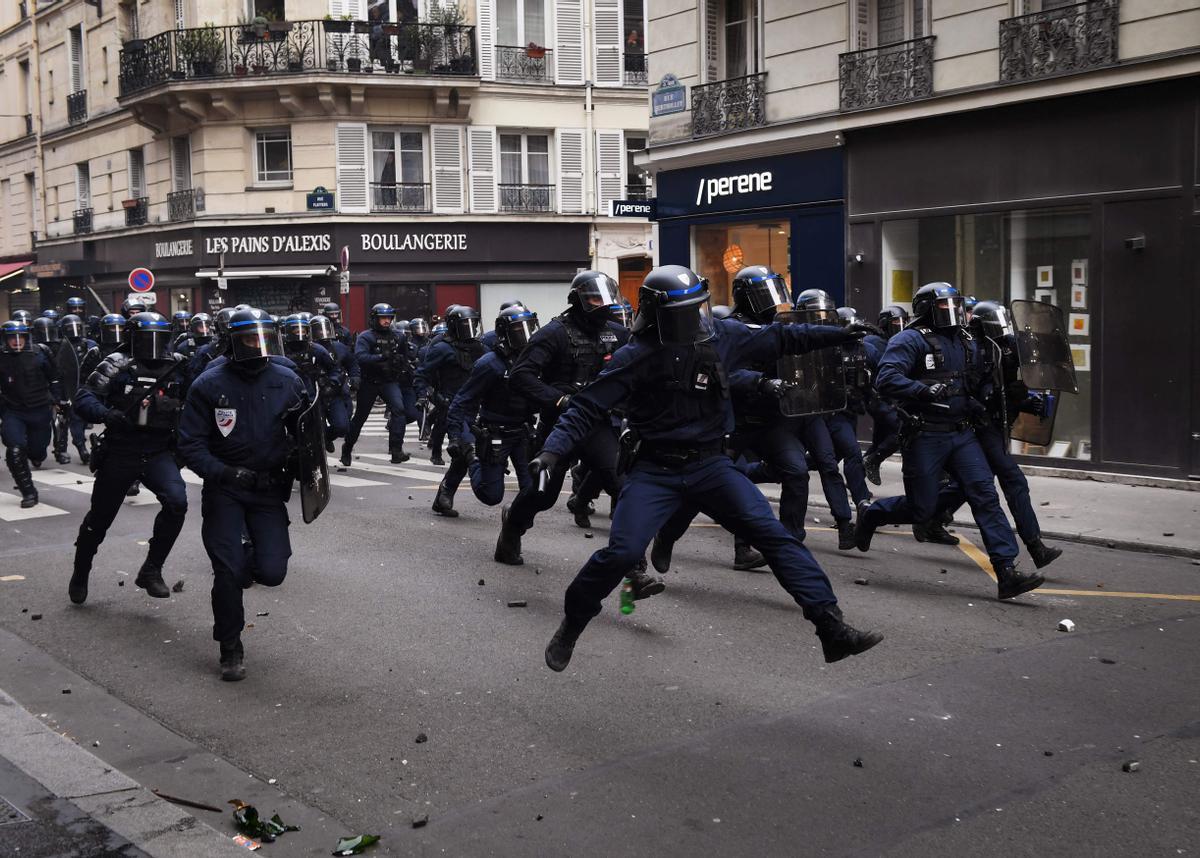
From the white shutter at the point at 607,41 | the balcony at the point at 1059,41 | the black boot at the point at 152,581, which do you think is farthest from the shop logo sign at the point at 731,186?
the white shutter at the point at 607,41

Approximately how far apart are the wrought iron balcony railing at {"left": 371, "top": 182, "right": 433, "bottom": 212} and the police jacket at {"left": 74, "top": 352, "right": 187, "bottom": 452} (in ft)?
76.7

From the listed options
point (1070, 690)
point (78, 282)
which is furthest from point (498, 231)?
point (1070, 690)

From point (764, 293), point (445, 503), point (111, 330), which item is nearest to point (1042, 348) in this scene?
point (764, 293)

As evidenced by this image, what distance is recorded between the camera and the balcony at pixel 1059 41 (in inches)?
538

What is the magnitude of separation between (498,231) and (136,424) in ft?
78.7

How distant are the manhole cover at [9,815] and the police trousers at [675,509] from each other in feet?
7.90

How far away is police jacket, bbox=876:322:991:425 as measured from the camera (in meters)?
8.29

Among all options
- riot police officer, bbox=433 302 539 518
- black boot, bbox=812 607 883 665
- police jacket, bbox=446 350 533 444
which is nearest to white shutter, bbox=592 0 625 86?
riot police officer, bbox=433 302 539 518

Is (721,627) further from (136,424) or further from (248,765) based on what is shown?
(136,424)

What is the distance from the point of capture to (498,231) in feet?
104

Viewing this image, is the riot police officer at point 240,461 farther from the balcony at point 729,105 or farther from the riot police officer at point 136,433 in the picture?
the balcony at point 729,105

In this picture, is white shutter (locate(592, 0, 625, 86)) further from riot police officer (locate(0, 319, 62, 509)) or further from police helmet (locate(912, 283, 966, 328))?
police helmet (locate(912, 283, 966, 328))

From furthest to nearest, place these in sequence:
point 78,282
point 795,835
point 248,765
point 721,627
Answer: point 78,282 → point 721,627 → point 248,765 → point 795,835

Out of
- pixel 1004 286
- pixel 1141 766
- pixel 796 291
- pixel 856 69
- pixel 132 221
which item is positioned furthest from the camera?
pixel 132 221
